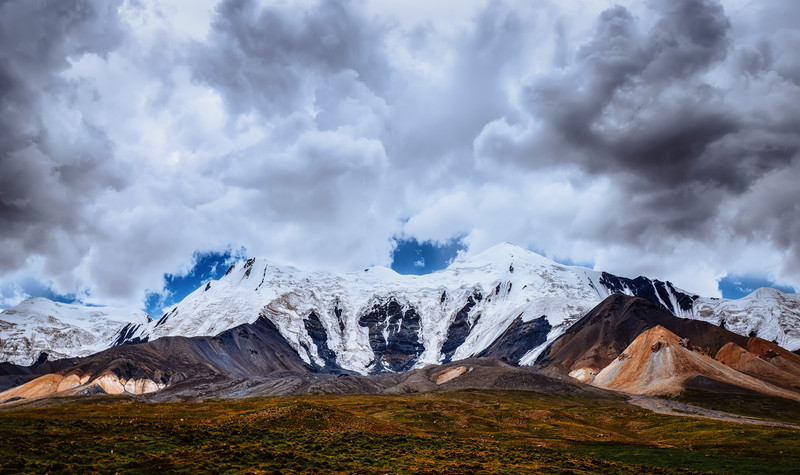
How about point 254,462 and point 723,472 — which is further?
point 723,472

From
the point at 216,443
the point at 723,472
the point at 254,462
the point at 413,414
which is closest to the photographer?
the point at 254,462

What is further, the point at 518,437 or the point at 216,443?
the point at 518,437

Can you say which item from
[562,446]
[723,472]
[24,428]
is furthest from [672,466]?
[24,428]

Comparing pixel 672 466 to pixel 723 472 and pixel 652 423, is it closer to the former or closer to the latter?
pixel 723 472

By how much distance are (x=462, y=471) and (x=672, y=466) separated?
28148 millimetres

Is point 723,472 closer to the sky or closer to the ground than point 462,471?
closer to the ground

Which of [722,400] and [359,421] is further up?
[359,421]

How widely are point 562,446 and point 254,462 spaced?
4884cm

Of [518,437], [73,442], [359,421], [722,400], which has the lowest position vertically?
[722,400]

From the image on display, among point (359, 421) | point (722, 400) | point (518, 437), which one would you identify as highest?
point (359, 421)

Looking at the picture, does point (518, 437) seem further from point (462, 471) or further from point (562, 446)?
point (462, 471)

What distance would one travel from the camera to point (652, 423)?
116625mm

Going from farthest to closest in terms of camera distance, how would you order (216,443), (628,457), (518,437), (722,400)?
(722,400), (518,437), (628,457), (216,443)

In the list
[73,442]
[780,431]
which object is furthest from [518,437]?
[73,442]
